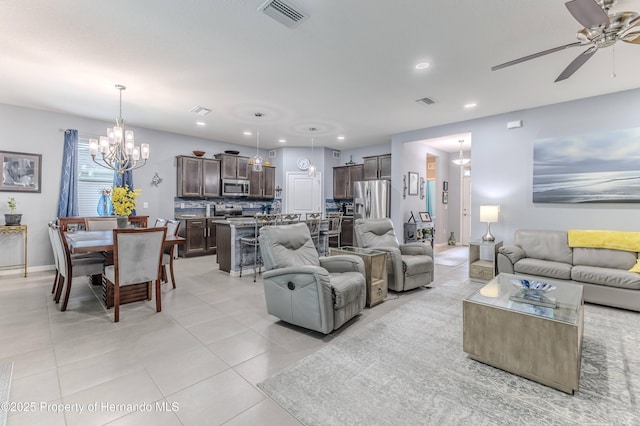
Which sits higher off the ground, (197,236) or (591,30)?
(591,30)

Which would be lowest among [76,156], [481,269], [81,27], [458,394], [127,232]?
[458,394]

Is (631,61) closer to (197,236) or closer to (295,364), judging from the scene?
(295,364)

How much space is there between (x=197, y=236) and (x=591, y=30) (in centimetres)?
689

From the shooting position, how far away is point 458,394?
1.88m

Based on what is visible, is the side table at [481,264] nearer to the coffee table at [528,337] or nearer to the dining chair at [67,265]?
the coffee table at [528,337]

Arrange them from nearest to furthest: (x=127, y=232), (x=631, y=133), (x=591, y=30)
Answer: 1. (x=591, y=30)
2. (x=127, y=232)
3. (x=631, y=133)

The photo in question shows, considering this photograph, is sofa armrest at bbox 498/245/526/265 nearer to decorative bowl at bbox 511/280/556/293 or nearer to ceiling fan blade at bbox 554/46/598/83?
decorative bowl at bbox 511/280/556/293

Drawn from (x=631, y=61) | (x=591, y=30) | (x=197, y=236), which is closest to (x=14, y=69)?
(x=197, y=236)

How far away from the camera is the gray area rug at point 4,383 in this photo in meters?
1.65

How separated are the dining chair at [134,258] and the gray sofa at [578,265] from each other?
4.59 metres

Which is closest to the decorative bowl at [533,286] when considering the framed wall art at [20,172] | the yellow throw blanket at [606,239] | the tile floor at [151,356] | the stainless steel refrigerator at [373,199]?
the tile floor at [151,356]

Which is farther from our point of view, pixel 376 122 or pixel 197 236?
pixel 197 236

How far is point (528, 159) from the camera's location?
15.9 feet

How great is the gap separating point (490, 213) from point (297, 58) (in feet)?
12.7
